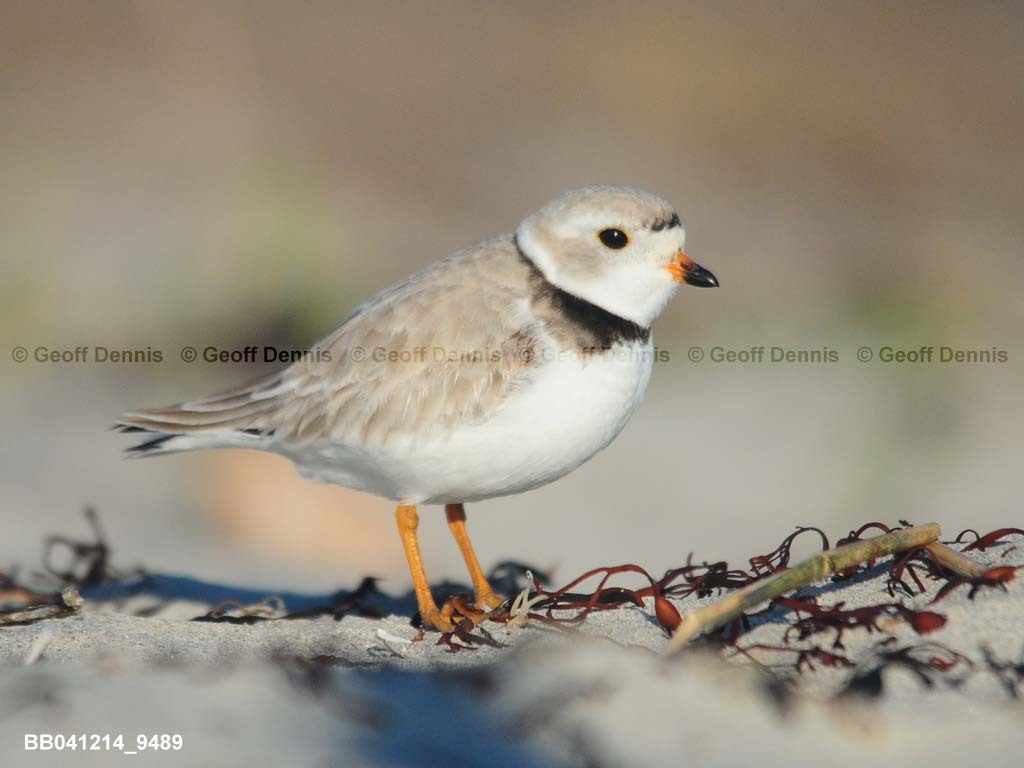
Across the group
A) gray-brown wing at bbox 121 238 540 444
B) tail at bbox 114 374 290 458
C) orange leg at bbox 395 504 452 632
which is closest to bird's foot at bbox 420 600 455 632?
orange leg at bbox 395 504 452 632

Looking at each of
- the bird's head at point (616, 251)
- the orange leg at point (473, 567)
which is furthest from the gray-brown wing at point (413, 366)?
the orange leg at point (473, 567)

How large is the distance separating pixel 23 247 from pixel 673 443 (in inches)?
213

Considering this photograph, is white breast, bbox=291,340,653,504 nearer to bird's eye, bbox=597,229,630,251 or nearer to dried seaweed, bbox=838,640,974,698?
bird's eye, bbox=597,229,630,251

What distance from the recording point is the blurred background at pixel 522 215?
641cm

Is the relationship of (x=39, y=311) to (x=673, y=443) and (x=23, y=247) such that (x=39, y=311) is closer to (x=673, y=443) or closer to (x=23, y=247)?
(x=23, y=247)

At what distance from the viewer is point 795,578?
2.55 metres

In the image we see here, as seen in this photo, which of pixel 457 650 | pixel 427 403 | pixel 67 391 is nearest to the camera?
pixel 457 650

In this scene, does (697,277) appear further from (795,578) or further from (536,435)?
(795,578)

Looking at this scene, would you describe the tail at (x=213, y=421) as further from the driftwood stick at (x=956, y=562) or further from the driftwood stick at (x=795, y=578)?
the driftwood stick at (x=956, y=562)

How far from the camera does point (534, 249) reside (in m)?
3.63

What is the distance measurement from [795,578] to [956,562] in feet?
1.50

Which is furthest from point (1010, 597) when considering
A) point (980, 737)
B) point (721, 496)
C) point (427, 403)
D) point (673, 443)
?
point (673, 443)

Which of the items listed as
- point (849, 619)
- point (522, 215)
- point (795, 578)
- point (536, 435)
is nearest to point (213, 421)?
point (536, 435)

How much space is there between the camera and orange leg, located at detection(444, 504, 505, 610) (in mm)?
3873
